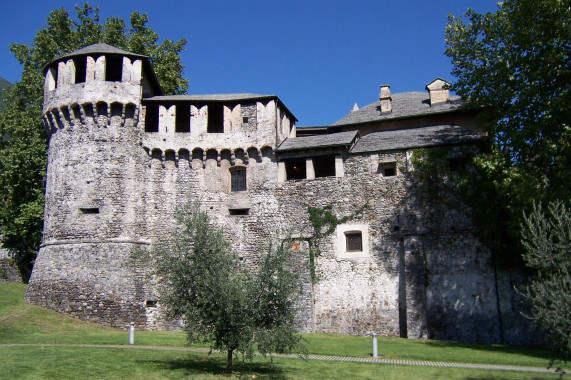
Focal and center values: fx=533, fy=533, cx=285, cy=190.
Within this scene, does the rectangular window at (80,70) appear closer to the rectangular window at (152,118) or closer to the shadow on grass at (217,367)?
the rectangular window at (152,118)

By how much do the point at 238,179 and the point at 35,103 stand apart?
1574cm

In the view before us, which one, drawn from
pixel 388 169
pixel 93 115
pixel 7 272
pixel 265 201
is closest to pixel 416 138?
pixel 388 169

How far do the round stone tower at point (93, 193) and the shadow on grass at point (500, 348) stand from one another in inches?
545

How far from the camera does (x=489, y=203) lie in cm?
2403

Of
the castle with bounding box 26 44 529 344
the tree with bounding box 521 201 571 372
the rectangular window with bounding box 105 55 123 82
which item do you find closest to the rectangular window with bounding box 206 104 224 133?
the castle with bounding box 26 44 529 344

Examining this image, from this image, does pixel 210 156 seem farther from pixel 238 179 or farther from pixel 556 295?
pixel 556 295

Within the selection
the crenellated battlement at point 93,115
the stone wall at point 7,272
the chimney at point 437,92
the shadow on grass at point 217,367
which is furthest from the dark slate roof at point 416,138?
the stone wall at point 7,272

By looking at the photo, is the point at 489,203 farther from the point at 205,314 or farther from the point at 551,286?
the point at 205,314

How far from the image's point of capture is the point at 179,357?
16703 millimetres

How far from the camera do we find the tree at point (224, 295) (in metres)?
14.0

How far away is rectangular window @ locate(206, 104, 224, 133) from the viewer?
101ft

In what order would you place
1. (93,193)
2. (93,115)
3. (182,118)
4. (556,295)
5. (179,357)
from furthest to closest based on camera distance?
(182,118)
(93,115)
(93,193)
(179,357)
(556,295)

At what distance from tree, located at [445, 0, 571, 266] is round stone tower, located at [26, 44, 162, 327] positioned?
54.6 feet

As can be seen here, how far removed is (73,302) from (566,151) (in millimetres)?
22373
